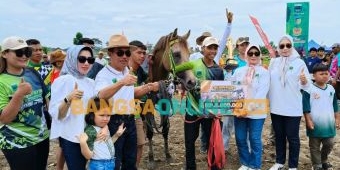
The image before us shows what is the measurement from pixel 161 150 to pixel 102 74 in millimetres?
3901

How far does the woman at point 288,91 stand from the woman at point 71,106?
3.10m

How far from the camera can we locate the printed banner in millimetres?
4812

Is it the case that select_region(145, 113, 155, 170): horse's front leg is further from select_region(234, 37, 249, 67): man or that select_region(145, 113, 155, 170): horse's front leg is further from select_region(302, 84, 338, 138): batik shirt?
select_region(302, 84, 338, 138): batik shirt

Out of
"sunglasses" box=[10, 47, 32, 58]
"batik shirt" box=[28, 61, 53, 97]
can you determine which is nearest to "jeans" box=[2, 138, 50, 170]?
Answer: "sunglasses" box=[10, 47, 32, 58]

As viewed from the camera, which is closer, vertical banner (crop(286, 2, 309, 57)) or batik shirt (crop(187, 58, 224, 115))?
batik shirt (crop(187, 58, 224, 115))

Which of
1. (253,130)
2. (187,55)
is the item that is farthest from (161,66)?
(253,130)

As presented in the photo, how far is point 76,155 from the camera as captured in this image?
3.36 metres

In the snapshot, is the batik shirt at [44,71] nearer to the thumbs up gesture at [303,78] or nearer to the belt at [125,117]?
the belt at [125,117]

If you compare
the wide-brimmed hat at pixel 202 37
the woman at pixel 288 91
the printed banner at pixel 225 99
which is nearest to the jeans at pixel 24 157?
the printed banner at pixel 225 99

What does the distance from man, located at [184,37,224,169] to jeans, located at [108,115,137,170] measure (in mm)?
1234

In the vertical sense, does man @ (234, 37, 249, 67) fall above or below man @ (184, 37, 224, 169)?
above

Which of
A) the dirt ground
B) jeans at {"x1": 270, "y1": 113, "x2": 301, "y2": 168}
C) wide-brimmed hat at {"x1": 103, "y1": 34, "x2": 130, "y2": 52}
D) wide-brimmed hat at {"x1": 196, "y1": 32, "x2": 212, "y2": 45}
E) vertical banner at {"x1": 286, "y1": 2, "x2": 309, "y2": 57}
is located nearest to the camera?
wide-brimmed hat at {"x1": 103, "y1": 34, "x2": 130, "y2": 52}

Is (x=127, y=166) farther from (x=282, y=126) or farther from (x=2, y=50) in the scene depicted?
(x=282, y=126)

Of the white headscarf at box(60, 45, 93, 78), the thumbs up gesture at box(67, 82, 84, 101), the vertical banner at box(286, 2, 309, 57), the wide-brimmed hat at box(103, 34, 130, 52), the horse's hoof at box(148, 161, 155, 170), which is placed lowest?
the horse's hoof at box(148, 161, 155, 170)
